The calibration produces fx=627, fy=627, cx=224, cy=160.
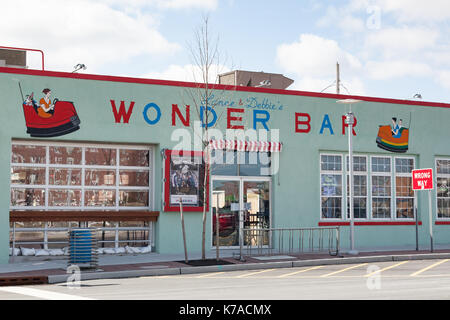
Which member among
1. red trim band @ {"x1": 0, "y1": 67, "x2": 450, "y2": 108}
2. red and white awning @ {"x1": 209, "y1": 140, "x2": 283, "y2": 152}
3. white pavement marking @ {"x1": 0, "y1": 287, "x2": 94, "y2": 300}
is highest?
red trim band @ {"x1": 0, "y1": 67, "x2": 450, "y2": 108}

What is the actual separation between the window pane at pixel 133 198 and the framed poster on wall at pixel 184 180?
0.87 metres

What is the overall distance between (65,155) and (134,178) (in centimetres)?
221

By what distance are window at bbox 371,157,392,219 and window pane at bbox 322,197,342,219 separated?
1.37 metres

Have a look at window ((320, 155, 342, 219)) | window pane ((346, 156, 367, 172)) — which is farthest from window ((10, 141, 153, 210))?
window pane ((346, 156, 367, 172))

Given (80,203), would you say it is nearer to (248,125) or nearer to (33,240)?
(33,240)

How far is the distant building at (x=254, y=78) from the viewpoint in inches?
1126

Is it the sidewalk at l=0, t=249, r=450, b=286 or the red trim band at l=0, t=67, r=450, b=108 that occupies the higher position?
the red trim band at l=0, t=67, r=450, b=108

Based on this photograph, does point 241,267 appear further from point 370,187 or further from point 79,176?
point 370,187

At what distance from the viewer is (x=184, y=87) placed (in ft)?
64.8

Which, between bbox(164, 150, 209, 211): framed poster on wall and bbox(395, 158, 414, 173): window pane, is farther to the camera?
bbox(395, 158, 414, 173): window pane

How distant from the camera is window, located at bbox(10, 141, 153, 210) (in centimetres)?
1798

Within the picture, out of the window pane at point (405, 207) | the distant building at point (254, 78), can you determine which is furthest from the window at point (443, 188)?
the distant building at point (254, 78)

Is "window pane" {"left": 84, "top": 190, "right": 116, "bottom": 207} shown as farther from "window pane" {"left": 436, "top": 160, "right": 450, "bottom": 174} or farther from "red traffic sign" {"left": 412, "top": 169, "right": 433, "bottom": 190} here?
"window pane" {"left": 436, "top": 160, "right": 450, "bottom": 174}

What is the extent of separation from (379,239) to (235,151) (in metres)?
6.15
